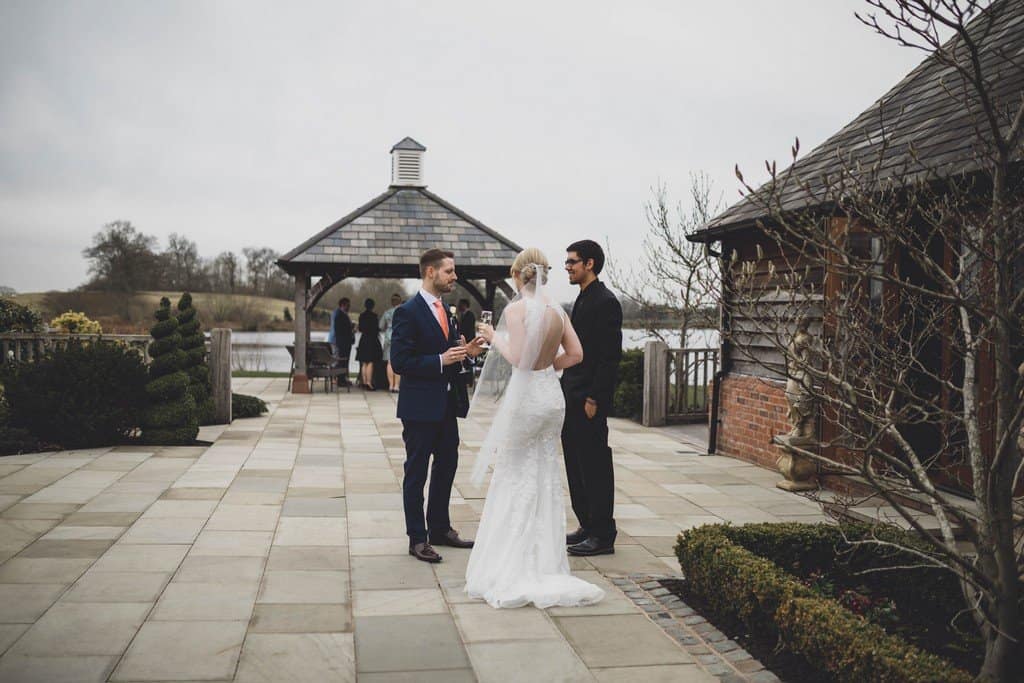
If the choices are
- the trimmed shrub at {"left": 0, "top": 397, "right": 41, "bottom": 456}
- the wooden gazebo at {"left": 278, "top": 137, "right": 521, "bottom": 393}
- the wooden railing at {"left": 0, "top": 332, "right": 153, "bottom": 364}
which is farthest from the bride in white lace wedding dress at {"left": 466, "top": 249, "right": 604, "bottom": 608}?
the wooden gazebo at {"left": 278, "top": 137, "right": 521, "bottom": 393}

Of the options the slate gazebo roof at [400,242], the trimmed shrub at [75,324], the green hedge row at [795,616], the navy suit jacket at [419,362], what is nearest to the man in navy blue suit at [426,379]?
the navy suit jacket at [419,362]

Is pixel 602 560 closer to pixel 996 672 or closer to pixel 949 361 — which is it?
pixel 996 672

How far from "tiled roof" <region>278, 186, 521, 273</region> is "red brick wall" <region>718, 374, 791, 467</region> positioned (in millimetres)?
9170

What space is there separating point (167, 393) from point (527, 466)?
718 cm

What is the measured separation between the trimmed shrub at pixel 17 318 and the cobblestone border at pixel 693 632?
12977 mm

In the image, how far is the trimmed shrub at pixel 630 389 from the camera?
14.5 meters

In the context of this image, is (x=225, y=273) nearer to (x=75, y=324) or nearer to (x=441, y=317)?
(x=75, y=324)

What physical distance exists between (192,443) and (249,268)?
38848 millimetres

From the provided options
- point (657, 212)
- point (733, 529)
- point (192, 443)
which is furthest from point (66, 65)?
point (657, 212)

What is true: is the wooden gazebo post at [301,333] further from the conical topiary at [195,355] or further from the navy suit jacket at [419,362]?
the navy suit jacket at [419,362]

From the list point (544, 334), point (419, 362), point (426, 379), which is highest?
point (544, 334)

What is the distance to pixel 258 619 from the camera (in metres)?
4.47

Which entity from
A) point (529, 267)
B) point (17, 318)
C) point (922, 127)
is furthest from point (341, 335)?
point (529, 267)

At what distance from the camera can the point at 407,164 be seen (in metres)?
20.6
